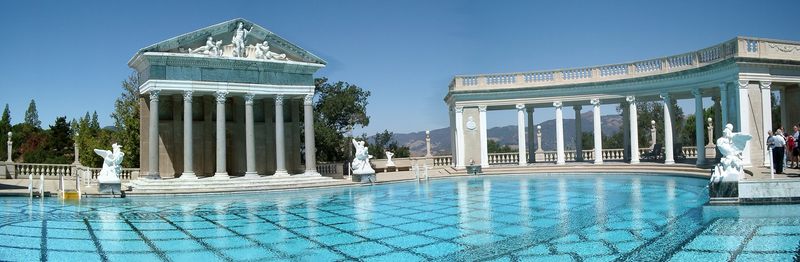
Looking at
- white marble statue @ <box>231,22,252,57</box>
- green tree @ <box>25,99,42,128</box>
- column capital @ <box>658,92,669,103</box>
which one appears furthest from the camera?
green tree @ <box>25,99,42,128</box>

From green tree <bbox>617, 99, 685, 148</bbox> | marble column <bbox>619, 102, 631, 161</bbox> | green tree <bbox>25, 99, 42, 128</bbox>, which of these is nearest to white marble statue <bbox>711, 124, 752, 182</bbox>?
marble column <bbox>619, 102, 631, 161</bbox>

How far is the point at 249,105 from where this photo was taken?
1128 inches

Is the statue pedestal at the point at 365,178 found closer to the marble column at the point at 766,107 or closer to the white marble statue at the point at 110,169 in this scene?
the white marble statue at the point at 110,169

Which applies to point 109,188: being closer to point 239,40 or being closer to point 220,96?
point 220,96

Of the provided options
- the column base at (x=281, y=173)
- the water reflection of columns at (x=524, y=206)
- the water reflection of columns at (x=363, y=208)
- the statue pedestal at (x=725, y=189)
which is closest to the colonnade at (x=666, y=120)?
the water reflection of columns at (x=524, y=206)

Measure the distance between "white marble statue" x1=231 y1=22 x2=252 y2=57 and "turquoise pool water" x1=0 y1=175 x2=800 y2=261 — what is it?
11371mm

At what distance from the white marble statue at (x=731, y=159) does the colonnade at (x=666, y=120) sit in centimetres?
1066

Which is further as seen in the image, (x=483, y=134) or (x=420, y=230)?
(x=483, y=134)

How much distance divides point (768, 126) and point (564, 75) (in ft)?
38.8

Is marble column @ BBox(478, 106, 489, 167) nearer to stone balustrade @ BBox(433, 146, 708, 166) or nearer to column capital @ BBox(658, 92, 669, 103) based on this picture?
stone balustrade @ BBox(433, 146, 708, 166)

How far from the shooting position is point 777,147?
58.4 feet

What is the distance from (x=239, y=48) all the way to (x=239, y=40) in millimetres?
375

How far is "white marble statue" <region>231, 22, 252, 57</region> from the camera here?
2808 cm

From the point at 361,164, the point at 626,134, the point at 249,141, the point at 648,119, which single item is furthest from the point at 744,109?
the point at 648,119
